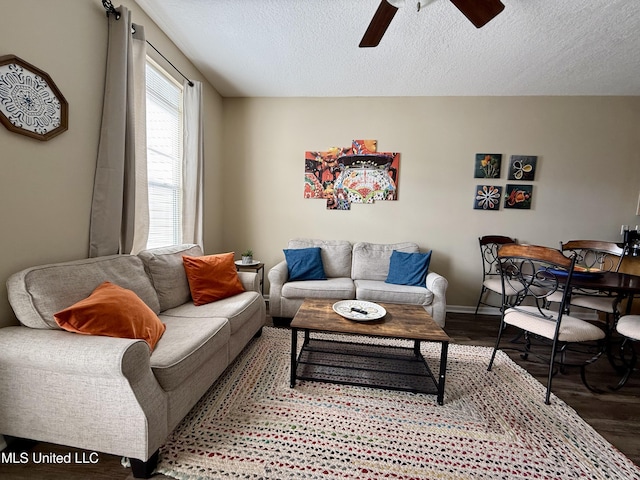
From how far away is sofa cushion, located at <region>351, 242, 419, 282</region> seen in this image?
3188 millimetres

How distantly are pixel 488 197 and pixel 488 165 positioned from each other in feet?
1.32

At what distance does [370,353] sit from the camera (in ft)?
7.32

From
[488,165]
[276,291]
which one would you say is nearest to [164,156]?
[276,291]

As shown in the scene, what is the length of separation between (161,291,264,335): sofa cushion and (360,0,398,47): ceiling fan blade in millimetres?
2221

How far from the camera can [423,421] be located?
1521mm

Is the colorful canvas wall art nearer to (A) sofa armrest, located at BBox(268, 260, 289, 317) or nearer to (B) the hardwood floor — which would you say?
(A) sofa armrest, located at BBox(268, 260, 289, 317)

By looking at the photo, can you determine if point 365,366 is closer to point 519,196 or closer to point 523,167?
point 519,196

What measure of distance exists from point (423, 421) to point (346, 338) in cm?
105

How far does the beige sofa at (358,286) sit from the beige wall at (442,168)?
0.35m

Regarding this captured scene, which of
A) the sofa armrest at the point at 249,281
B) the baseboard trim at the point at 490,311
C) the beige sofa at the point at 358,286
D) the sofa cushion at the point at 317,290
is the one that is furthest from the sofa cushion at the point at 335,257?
the baseboard trim at the point at 490,311

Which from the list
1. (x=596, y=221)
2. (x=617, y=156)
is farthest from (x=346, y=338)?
(x=617, y=156)

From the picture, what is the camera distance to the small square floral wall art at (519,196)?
325 centimetres

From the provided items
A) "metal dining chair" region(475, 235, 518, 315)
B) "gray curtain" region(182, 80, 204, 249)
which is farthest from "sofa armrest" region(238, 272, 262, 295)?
"metal dining chair" region(475, 235, 518, 315)

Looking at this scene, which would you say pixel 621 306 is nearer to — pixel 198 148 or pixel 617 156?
pixel 617 156
